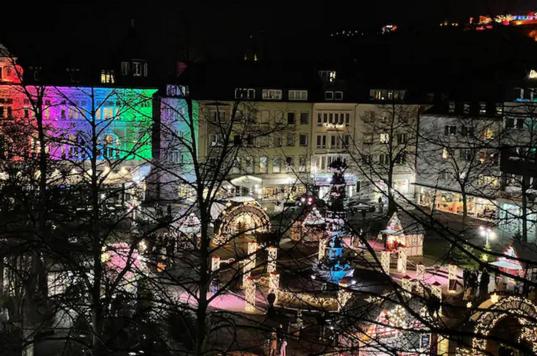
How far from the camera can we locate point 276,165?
54188 millimetres

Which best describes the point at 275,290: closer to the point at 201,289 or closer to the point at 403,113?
the point at 201,289

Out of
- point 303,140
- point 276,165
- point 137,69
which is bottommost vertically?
point 276,165

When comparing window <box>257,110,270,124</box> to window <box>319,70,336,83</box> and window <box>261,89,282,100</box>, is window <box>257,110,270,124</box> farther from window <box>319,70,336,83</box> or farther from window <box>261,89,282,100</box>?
window <box>319,70,336,83</box>

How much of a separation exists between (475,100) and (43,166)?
3929 cm

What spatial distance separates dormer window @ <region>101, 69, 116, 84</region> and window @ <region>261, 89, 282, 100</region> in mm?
11967

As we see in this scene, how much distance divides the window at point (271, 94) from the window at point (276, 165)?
4.79 meters

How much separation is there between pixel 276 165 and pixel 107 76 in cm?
1503

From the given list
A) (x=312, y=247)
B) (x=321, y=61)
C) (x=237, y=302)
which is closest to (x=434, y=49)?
(x=321, y=61)

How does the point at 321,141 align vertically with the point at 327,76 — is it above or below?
below

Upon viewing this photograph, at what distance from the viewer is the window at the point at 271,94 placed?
5372cm

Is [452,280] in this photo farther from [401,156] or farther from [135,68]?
[135,68]

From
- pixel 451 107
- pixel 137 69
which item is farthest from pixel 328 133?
pixel 137 69

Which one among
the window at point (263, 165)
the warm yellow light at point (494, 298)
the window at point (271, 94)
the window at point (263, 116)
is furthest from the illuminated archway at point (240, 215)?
the window at point (271, 94)

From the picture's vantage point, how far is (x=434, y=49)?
8650 centimetres
